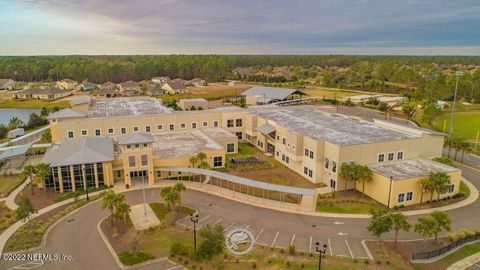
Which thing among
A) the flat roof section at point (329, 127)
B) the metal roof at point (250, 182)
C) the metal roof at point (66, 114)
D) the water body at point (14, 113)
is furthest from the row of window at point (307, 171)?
the water body at point (14, 113)

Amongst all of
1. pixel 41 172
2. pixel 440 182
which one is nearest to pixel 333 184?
pixel 440 182

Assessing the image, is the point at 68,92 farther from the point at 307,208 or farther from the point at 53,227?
the point at 307,208

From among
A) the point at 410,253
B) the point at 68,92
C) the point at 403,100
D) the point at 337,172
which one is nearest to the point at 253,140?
the point at 337,172

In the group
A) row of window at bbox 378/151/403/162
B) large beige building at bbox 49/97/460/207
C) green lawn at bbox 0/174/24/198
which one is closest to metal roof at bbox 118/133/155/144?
large beige building at bbox 49/97/460/207

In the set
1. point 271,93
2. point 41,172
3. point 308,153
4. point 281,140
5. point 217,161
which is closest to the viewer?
point 41,172

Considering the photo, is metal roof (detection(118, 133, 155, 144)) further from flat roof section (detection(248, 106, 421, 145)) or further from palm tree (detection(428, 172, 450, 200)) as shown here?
palm tree (detection(428, 172, 450, 200))

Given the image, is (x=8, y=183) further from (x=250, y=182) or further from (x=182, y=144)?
(x=250, y=182)

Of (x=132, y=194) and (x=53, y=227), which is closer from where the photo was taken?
(x=53, y=227)
